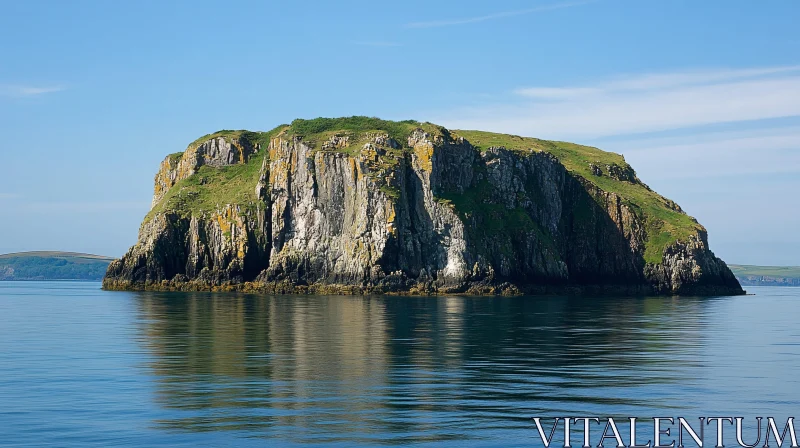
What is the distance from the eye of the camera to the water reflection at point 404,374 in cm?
2773

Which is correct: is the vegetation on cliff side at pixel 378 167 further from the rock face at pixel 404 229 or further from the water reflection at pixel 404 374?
the water reflection at pixel 404 374

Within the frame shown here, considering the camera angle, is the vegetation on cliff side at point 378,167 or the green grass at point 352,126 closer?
the vegetation on cliff side at point 378,167

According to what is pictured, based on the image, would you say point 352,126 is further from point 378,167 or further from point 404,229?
point 404,229

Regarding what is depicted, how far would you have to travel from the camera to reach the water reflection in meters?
27.7

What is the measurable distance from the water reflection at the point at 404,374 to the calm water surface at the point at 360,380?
0.34 feet

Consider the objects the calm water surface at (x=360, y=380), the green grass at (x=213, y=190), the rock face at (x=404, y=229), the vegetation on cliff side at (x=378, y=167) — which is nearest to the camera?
the calm water surface at (x=360, y=380)

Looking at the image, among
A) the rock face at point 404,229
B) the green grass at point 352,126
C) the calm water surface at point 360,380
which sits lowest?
the calm water surface at point 360,380

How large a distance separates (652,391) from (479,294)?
117088mm

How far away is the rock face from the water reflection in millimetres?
82599

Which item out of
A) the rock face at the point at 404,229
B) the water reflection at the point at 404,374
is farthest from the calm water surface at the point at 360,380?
the rock face at the point at 404,229

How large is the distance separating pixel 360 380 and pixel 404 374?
2.82 meters

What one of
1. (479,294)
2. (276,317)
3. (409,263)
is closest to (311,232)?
(409,263)

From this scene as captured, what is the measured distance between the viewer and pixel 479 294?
151000 millimetres

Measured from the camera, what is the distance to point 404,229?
15938 cm
